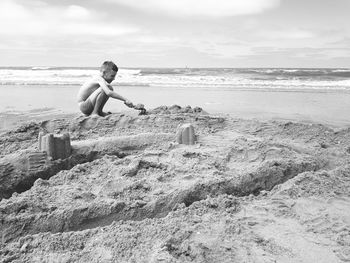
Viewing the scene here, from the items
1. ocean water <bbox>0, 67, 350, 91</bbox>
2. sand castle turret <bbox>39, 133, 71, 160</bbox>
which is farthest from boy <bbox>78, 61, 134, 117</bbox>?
ocean water <bbox>0, 67, 350, 91</bbox>

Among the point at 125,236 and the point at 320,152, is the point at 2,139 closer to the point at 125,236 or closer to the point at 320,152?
the point at 125,236

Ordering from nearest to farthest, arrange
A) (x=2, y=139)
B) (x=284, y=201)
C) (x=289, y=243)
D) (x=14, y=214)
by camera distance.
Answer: (x=289, y=243)
(x=14, y=214)
(x=284, y=201)
(x=2, y=139)

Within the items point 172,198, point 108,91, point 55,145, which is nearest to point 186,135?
point 172,198

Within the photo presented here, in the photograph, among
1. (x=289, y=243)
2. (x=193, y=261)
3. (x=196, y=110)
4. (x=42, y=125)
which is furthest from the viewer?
(x=196, y=110)

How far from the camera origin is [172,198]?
3.05 meters

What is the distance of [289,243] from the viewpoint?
2.39m

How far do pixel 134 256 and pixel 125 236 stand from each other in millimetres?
220

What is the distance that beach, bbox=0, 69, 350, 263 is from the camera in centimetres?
232

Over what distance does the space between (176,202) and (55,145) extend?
1415 millimetres

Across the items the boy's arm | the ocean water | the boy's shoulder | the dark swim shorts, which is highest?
the boy's shoulder

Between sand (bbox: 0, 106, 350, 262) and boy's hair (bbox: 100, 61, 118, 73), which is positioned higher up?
boy's hair (bbox: 100, 61, 118, 73)

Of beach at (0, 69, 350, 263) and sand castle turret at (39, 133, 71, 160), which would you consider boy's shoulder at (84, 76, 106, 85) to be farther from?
sand castle turret at (39, 133, 71, 160)

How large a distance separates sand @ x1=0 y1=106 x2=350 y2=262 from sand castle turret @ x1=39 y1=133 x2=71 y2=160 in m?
0.07

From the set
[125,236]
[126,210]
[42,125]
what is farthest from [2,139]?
[125,236]
